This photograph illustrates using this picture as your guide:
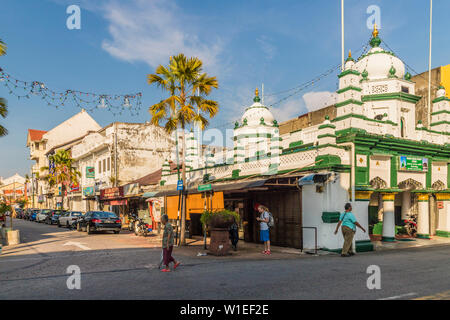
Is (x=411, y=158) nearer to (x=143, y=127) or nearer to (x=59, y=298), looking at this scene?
(x=59, y=298)

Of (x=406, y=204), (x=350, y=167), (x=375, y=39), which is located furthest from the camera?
(x=406, y=204)

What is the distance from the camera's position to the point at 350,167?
1465 centimetres

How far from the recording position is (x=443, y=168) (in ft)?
62.3

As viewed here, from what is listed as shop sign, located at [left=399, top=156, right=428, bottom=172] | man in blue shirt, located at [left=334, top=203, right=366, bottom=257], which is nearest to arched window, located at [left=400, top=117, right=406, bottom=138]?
shop sign, located at [left=399, top=156, right=428, bottom=172]

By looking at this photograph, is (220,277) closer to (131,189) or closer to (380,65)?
(380,65)

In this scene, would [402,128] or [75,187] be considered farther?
[75,187]

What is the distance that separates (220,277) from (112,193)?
88.0 feet

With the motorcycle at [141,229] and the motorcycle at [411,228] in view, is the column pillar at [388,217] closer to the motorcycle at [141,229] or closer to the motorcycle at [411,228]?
the motorcycle at [411,228]

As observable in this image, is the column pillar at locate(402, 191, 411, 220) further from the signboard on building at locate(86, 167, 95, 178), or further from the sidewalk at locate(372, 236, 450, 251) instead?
the signboard on building at locate(86, 167, 95, 178)

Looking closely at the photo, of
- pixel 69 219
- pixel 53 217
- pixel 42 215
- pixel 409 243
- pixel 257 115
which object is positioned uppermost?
pixel 257 115

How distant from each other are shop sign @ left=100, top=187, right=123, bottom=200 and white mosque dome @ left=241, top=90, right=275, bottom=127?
47.3 ft

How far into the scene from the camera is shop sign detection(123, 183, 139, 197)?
30666 mm

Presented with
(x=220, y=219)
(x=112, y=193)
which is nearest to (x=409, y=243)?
(x=220, y=219)
